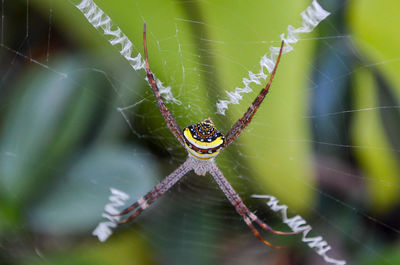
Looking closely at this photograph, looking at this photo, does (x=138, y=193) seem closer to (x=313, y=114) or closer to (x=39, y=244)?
(x=39, y=244)

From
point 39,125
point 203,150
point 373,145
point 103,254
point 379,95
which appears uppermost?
point 379,95

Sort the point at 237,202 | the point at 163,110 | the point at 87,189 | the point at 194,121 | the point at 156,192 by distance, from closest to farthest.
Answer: the point at 163,110 < the point at 194,121 < the point at 87,189 < the point at 237,202 < the point at 156,192

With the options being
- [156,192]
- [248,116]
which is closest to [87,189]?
[156,192]

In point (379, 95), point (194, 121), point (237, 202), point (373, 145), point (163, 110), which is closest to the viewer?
point (379, 95)

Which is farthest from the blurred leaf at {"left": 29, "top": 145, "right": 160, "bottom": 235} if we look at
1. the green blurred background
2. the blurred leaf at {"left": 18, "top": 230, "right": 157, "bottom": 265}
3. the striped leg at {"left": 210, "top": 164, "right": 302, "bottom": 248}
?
the striped leg at {"left": 210, "top": 164, "right": 302, "bottom": 248}

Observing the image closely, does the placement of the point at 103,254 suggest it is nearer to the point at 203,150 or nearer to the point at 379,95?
the point at 203,150

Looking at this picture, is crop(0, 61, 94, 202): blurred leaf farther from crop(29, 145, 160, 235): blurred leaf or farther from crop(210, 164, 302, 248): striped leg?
crop(210, 164, 302, 248): striped leg

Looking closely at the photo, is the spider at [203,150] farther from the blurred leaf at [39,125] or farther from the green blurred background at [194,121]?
the blurred leaf at [39,125]
